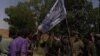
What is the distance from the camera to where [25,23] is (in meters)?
61.8

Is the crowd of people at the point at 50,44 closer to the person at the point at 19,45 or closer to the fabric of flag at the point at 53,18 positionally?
the person at the point at 19,45

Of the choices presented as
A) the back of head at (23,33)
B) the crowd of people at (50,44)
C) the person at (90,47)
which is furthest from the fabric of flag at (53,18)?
the person at (90,47)

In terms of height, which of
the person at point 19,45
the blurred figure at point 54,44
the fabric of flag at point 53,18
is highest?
the fabric of flag at point 53,18

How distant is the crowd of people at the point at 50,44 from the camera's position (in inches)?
462

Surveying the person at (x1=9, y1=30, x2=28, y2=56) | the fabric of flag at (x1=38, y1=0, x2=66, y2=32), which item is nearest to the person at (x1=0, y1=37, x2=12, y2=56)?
the person at (x1=9, y1=30, x2=28, y2=56)

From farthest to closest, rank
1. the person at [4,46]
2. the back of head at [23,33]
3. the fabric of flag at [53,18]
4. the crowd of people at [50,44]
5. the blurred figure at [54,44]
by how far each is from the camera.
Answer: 1. the blurred figure at [54,44]
2. the fabric of flag at [53,18]
3. the person at [4,46]
4. the crowd of people at [50,44]
5. the back of head at [23,33]

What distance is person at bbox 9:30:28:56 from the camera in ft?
37.8

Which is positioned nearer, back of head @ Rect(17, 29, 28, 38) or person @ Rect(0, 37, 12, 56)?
back of head @ Rect(17, 29, 28, 38)

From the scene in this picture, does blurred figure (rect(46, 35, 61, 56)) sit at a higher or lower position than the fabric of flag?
lower

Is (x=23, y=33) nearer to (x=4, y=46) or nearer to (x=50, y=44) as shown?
(x=4, y=46)

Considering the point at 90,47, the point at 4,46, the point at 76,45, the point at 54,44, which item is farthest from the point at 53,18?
the point at 54,44

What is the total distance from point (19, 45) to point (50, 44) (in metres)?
4.97

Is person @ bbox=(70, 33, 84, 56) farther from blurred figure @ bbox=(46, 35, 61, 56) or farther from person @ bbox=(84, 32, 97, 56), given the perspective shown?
blurred figure @ bbox=(46, 35, 61, 56)

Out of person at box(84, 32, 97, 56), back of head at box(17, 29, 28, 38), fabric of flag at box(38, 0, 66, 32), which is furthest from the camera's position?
person at box(84, 32, 97, 56)
